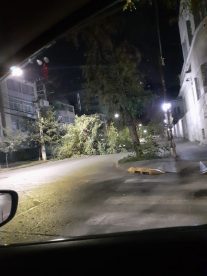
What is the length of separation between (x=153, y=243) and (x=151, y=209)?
7.14 m

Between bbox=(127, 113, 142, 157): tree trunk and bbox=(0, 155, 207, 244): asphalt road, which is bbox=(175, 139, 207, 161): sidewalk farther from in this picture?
bbox=(0, 155, 207, 244): asphalt road

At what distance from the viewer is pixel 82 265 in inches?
87.0

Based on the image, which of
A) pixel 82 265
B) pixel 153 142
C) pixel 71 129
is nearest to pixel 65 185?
pixel 153 142

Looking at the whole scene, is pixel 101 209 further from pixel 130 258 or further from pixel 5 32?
pixel 130 258

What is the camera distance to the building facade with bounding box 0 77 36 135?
45.0m

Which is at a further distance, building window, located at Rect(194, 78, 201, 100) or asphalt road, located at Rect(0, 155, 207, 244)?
building window, located at Rect(194, 78, 201, 100)

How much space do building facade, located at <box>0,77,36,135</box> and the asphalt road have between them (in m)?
29.0

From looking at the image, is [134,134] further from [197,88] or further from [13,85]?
[13,85]

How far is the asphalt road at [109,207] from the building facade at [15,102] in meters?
29.0

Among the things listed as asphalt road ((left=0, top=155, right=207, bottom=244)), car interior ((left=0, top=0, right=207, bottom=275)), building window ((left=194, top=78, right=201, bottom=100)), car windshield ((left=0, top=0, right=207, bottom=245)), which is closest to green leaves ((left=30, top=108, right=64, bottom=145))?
car windshield ((left=0, top=0, right=207, bottom=245))

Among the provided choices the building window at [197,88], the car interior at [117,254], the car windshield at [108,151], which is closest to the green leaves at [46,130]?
the car windshield at [108,151]

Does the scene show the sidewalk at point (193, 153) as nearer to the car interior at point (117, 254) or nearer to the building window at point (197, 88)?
the building window at point (197, 88)

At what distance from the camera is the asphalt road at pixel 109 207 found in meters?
7.93

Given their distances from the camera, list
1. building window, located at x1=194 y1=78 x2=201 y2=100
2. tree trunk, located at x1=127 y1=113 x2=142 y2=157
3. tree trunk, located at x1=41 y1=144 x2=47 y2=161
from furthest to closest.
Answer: tree trunk, located at x1=41 y1=144 x2=47 y2=161
building window, located at x1=194 y1=78 x2=201 y2=100
tree trunk, located at x1=127 y1=113 x2=142 y2=157
